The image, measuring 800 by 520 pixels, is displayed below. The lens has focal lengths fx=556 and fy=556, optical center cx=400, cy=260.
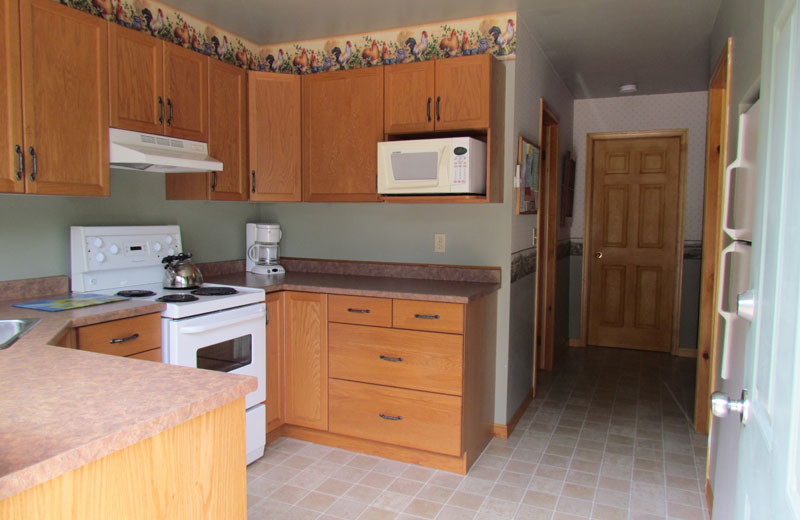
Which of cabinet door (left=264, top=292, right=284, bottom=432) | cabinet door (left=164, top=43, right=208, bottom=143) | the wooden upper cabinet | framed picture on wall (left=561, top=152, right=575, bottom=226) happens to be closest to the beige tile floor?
cabinet door (left=264, top=292, right=284, bottom=432)

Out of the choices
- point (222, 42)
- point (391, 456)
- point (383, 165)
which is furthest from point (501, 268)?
point (222, 42)

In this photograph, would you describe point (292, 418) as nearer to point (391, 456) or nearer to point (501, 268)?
point (391, 456)

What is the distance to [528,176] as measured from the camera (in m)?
3.52

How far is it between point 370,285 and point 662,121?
3.57 meters

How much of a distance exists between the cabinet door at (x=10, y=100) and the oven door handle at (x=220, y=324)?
0.85 metres

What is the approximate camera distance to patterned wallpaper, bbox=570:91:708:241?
16.4ft

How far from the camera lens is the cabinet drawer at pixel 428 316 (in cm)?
272

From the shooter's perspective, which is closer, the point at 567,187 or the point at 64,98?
the point at 64,98

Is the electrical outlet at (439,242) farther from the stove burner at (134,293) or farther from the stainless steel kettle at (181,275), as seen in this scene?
the stove burner at (134,293)

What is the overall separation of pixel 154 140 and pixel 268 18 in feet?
3.62

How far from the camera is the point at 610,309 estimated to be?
18.0 feet

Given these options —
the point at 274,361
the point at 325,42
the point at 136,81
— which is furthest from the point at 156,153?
the point at 325,42

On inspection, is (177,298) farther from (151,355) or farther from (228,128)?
(228,128)

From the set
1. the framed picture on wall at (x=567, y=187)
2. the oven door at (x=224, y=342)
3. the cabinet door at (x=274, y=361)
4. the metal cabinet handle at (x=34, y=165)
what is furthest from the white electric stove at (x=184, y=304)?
the framed picture on wall at (x=567, y=187)
